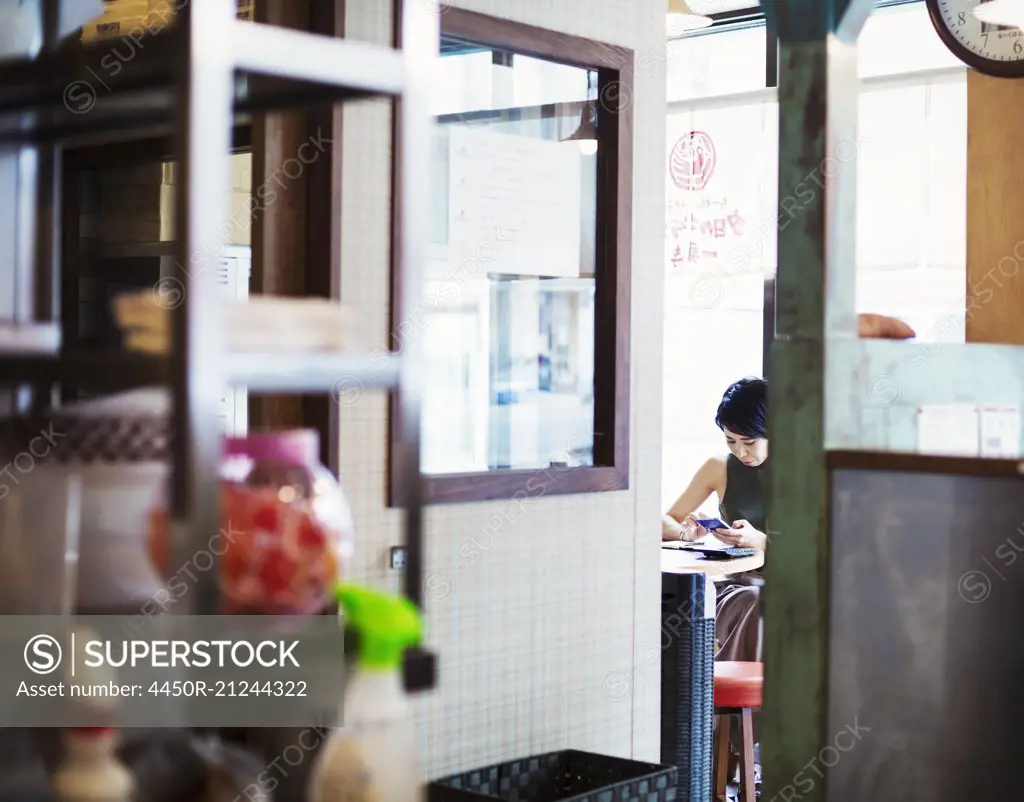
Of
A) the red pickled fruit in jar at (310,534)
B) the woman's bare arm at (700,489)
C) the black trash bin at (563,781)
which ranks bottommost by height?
the black trash bin at (563,781)

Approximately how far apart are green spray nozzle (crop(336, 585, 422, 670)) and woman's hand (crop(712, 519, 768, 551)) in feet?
12.5

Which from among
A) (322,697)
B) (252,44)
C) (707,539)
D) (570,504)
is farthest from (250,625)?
(707,539)

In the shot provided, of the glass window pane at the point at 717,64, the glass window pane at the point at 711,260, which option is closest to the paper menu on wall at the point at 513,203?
the glass window pane at the point at 711,260

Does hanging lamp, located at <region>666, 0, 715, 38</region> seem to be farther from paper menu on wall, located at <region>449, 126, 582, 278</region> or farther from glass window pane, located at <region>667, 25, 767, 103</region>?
paper menu on wall, located at <region>449, 126, 582, 278</region>

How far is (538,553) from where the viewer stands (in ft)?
9.42

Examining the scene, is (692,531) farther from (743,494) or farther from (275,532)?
(275,532)

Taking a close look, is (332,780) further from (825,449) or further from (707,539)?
(707,539)

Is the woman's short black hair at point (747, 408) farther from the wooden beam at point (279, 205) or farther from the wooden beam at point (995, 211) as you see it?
the wooden beam at point (279, 205)

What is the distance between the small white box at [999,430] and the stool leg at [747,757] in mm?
1991

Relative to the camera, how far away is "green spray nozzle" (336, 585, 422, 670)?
126 centimetres

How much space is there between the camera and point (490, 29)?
2705mm

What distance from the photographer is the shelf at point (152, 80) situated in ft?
3.94

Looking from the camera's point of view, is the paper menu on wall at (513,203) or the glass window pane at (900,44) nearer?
the paper menu on wall at (513,203)

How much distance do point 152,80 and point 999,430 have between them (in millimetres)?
1746
